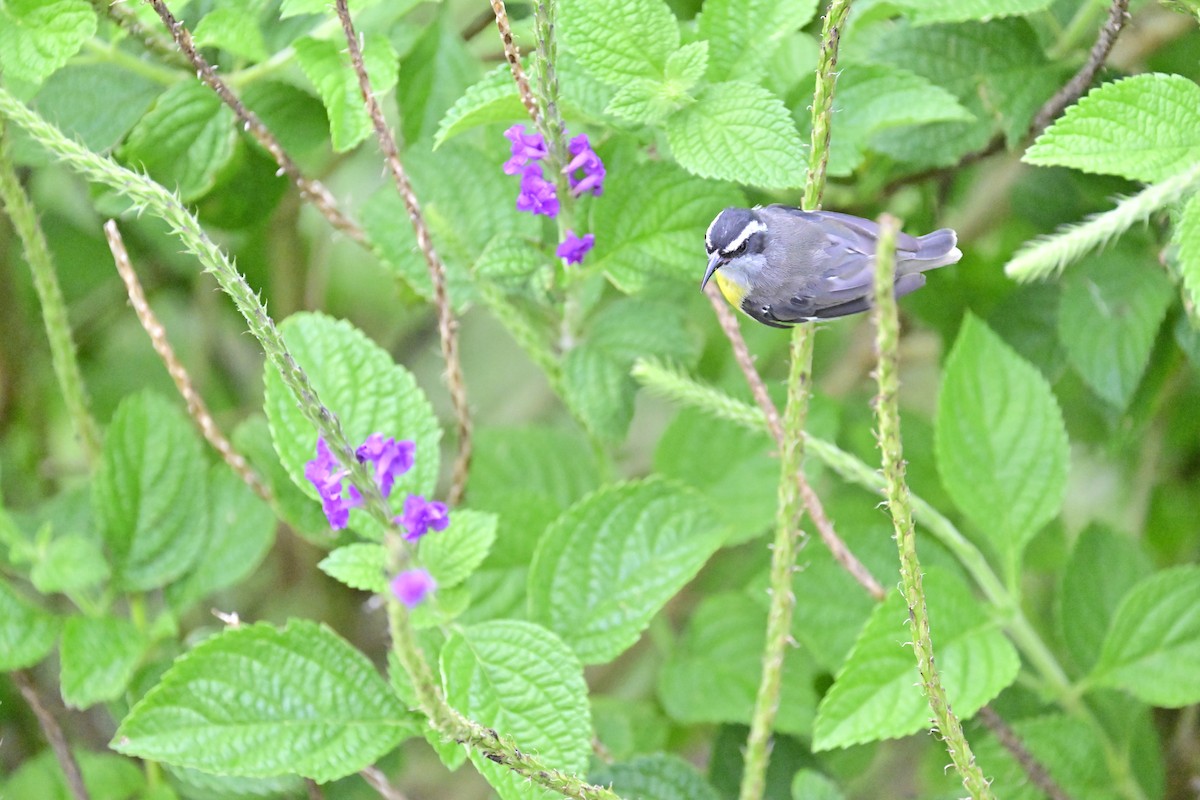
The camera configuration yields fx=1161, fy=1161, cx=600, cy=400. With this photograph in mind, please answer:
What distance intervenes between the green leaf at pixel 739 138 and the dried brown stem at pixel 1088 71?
9.4 inches

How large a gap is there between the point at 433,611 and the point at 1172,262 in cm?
77

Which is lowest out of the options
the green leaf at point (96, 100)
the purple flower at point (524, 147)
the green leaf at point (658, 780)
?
the green leaf at point (658, 780)

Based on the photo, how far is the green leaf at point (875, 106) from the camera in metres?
1.00

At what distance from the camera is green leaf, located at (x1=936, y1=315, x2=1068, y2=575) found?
44.0 inches

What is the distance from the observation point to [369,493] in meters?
0.77

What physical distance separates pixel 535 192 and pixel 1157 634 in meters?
0.70

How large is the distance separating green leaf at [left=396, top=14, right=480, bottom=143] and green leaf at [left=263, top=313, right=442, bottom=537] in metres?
0.29

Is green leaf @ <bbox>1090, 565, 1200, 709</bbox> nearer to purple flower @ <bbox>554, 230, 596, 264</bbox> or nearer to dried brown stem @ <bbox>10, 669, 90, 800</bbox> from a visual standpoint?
purple flower @ <bbox>554, 230, 596, 264</bbox>

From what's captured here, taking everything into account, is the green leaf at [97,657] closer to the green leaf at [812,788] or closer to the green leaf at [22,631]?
the green leaf at [22,631]

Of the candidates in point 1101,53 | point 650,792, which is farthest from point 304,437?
point 1101,53

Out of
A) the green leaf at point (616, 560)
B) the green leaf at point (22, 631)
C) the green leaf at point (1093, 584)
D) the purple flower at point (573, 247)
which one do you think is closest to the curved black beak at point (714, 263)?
the purple flower at point (573, 247)

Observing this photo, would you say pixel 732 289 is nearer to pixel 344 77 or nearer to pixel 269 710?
pixel 344 77

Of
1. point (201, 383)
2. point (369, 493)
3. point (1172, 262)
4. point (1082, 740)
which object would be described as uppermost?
point (369, 493)

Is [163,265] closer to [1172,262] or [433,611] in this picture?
[433,611]
